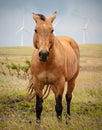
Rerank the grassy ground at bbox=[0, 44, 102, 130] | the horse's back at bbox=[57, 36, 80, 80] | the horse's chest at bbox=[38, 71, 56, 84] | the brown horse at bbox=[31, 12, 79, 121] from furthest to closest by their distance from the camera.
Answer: the horse's back at bbox=[57, 36, 80, 80] → the horse's chest at bbox=[38, 71, 56, 84] → the brown horse at bbox=[31, 12, 79, 121] → the grassy ground at bbox=[0, 44, 102, 130]

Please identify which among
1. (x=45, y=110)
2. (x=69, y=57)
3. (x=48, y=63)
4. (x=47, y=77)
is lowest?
(x=45, y=110)

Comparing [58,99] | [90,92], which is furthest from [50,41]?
[90,92]

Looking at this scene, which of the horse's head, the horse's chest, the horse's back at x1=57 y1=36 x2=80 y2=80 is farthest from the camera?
the horse's back at x1=57 y1=36 x2=80 y2=80

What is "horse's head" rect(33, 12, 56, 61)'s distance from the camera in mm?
7051

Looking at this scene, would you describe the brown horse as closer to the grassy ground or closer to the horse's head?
the horse's head

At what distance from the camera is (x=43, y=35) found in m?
7.39

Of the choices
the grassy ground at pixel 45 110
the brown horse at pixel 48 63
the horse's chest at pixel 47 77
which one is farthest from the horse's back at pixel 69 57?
the grassy ground at pixel 45 110

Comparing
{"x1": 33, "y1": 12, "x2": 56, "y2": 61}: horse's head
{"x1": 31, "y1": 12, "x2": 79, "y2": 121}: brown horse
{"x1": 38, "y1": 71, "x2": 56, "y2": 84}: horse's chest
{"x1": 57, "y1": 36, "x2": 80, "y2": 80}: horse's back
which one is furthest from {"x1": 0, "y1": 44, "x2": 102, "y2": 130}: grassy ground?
{"x1": 33, "y1": 12, "x2": 56, "y2": 61}: horse's head

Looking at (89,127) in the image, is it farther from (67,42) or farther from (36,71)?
(67,42)

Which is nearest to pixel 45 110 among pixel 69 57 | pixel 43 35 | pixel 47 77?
pixel 69 57

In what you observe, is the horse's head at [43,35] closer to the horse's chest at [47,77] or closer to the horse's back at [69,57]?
the horse's chest at [47,77]

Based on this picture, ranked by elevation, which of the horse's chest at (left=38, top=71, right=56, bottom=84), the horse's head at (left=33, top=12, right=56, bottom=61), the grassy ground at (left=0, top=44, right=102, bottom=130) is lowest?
the grassy ground at (left=0, top=44, right=102, bottom=130)

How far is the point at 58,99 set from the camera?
8305mm

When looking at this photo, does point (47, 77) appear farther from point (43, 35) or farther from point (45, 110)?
point (45, 110)
